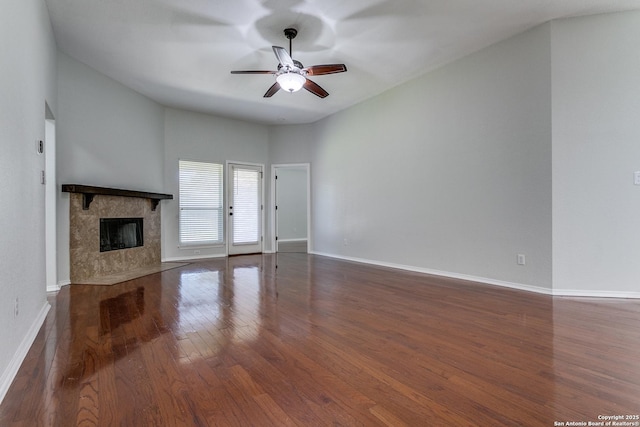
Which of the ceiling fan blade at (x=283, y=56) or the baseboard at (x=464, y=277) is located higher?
the ceiling fan blade at (x=283, y=56)

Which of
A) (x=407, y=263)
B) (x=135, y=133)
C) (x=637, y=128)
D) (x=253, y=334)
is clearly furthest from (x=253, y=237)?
(x=637, y=128)

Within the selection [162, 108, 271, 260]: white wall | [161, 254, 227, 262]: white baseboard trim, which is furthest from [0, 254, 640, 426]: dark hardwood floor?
[162, 108, 271, 260]: white wall

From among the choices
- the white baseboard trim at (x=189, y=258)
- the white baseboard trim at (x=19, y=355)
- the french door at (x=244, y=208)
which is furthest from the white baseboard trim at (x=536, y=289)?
the white baseboard trim at (x=19, y=355)

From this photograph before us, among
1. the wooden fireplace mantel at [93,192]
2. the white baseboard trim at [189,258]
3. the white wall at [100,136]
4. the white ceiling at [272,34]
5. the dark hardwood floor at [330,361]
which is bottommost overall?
the dark hardwood floor at [330,361]

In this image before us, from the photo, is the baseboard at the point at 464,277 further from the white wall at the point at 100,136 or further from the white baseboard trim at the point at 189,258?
the white wall at the point at 100,136

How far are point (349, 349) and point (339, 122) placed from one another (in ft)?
17.6

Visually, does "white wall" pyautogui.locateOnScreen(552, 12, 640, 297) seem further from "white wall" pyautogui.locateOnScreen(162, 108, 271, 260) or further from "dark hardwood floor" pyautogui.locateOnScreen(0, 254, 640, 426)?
"white wall" pyautogui.locateOnScreen(162, 108, 271, 260)

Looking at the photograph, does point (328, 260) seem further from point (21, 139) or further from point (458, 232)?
point (21, 139)

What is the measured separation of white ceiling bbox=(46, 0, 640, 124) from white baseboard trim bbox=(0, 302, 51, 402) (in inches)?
120

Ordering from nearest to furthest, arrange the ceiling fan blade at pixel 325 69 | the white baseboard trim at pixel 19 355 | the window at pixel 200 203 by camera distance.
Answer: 1. the white baseboard trim at pixel 19 355
2. the ceiling fan blade at pixel 325 69
3. the window at pixel 200 203

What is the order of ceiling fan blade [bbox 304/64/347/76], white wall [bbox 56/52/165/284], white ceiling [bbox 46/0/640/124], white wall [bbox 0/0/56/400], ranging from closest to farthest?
white wall [bbox 0/0/56/400]
white ceiling [bbox 46/0/640/124]
ceiling fan blade [bbox 304/64/347/76]
white wall [bbox 56/52/165/284]

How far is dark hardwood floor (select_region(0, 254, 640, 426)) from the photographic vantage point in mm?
1517

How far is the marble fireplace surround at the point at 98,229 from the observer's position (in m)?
4.45

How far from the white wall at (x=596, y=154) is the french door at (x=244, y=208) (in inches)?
226
